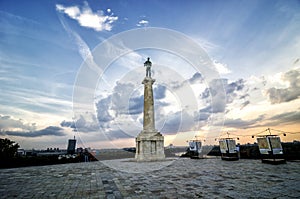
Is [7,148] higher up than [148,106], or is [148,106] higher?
[148,106]

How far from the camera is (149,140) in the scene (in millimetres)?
22344

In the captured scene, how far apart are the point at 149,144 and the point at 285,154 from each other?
16261 mm

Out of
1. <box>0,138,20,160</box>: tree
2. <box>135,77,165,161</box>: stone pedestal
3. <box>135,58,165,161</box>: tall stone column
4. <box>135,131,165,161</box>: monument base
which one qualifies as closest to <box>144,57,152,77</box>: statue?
<box>135,58,165,161</box>: tall stone column

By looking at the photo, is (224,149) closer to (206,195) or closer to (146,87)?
(146,87)

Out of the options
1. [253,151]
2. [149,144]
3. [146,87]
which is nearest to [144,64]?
[146,87]

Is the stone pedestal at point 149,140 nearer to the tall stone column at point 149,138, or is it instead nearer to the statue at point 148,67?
the tall stone column at point 149,138

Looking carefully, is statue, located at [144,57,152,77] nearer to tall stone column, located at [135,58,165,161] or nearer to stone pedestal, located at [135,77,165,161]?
tall stone column, located at [135,58,165,161]

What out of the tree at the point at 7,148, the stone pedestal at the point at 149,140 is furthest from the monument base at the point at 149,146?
the tree at the point at 7,148

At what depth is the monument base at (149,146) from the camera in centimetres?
2198

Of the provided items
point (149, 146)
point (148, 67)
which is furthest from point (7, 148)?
point (148, 67)

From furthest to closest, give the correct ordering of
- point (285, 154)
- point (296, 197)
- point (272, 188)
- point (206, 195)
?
point (285, 154)
point (272, 188)
point (206, 195)
point (296, 197)

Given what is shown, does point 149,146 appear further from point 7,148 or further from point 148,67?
point 7,148

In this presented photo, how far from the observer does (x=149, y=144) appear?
22.3 m

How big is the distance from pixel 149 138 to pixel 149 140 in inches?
10.6
